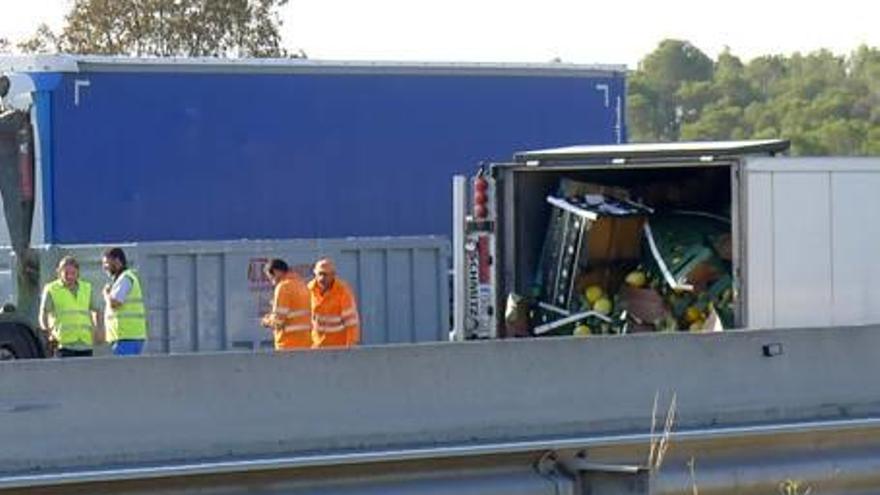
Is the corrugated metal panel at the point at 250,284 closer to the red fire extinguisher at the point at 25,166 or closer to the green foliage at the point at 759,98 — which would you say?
the red fire extinguisher at the point at 25,166

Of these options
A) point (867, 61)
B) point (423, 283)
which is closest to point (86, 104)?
point (423, 283)

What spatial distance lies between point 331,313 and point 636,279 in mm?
2810

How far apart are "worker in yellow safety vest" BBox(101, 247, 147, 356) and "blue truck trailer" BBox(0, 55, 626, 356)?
1730mm

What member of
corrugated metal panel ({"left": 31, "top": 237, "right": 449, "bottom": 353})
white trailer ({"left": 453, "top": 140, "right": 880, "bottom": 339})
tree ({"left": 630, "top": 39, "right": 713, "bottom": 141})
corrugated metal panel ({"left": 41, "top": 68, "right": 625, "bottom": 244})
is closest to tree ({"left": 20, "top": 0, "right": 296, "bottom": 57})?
corrugated metal panel ({"left": 41, "top": 68, "right": 625, "bottom": 244})

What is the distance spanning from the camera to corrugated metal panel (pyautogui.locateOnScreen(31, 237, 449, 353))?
68.9ft

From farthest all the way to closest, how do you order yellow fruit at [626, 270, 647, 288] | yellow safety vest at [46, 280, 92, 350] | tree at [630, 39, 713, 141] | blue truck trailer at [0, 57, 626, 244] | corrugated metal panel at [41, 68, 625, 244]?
tree at [630, 39, 713, 141] → corrugated metal panel at [41, 68, 625, 244] → blue truck trailer at [0, 57, 626, 244] → yellow safety vest at [46, 280, 92, 350] → yellow fruit at [626, 270, 647, 288]

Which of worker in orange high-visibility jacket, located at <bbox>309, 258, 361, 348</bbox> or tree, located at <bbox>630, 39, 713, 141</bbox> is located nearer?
worker in orange high-visibility jacket, located at <bbox>309, 258, 361, 348</bbox>

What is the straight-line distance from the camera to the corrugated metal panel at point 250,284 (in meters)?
21.0

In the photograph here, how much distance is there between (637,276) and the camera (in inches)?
604

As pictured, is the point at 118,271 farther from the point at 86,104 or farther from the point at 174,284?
the point at 86,104

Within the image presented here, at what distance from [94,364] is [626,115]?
1916 centimetres

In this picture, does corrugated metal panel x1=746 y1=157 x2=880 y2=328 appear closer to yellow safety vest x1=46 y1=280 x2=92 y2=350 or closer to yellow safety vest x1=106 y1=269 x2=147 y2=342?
yellow safety vest x1=106 y1=269 x2=147 y2=342

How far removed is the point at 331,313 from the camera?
17000 millimetres

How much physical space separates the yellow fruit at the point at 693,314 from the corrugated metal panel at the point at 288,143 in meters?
Answer: 8.76
